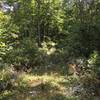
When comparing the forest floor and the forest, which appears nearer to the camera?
the forest floor

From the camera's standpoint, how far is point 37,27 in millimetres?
25641

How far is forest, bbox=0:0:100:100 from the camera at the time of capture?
40.5 feet

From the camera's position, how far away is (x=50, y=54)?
21.0 m

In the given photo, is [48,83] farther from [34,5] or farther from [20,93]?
[34,5]

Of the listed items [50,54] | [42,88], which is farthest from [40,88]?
[50,54]

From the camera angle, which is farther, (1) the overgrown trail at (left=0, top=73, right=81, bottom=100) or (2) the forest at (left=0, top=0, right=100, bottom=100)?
(2) the forest at (left=0, top=0, right=100, bottom=100)

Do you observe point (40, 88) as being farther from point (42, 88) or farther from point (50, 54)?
point (50, 54)

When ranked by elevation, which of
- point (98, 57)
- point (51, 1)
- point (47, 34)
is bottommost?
point (47, 34)

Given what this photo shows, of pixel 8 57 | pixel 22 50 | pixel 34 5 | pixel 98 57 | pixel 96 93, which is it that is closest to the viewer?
pixel 96 93

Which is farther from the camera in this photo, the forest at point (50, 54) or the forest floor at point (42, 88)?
the forest at point (50, 54)

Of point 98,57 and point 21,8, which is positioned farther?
point 21,8

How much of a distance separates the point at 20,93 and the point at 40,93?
992 mm

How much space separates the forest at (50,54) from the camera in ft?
40.5

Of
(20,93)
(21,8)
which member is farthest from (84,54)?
Answer: (21,8)
